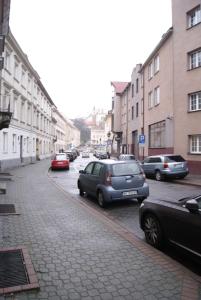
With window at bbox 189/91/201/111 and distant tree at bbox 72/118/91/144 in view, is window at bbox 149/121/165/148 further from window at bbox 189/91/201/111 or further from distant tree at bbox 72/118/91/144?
distant tree at bbox 72/118/91/144

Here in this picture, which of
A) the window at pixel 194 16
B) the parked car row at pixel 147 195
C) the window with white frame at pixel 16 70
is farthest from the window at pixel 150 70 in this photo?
the parked car row at pixel 147 195

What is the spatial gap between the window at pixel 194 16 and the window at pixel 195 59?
199cm

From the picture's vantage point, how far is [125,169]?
10.8 metres

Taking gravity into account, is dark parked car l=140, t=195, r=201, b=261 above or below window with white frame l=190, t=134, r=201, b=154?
below

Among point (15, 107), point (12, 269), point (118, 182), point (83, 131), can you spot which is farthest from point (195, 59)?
point (83, 131)

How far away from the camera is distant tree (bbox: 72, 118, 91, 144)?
150 meters

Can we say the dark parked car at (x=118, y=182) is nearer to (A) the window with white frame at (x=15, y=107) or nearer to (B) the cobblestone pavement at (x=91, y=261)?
(B) the cobblestone pavement at (x=91, y=261)

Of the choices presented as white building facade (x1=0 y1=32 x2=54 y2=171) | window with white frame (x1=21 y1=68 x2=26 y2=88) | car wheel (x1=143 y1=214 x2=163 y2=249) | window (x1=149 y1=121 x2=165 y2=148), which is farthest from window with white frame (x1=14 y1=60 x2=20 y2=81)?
car wheel (x1=143 y1=214 x2=163 y2=249)

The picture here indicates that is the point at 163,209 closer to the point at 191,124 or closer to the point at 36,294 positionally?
the point at 36,294

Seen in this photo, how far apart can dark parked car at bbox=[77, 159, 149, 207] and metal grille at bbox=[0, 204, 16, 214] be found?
9.27ft

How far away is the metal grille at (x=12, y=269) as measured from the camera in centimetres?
434

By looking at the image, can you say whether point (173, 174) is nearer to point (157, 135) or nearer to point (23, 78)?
point (157, 135)

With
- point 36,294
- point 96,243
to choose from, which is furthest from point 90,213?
point 36,294

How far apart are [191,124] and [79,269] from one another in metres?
18.7
